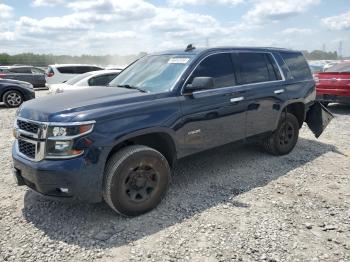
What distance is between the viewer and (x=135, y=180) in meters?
3.88

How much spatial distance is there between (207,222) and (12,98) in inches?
448

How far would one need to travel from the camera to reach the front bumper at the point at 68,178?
3.45 meters

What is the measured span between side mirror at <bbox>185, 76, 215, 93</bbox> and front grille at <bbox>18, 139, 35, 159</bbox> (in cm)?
189

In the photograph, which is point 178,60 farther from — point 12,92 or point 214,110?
point 12,92

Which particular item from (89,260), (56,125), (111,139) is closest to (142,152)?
(111,139)

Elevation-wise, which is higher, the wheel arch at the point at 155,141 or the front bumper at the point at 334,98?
the front bumper at the point at 334,98

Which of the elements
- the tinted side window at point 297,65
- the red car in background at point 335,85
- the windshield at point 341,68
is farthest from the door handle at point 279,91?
the windshield at point 341,68

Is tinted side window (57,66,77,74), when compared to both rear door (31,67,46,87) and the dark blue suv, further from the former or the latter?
the dark blue suv

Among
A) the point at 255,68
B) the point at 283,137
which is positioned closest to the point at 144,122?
the point at 255,68

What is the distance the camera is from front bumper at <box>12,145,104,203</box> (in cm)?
345

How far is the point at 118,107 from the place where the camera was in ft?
12.3

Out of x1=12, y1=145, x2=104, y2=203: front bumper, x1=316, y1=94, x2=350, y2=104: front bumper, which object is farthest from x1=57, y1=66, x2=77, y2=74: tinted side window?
x1=12, y1=145, x2=104, y2=203: front bumper

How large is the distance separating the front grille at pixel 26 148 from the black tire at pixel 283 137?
12.2 ft

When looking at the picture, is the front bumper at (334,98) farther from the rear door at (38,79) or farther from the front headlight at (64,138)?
the rear door at (38,79)
